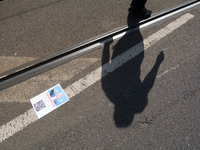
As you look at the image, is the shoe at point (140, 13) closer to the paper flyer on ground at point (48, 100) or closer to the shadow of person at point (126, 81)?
the shadow of person at point (126, 81)

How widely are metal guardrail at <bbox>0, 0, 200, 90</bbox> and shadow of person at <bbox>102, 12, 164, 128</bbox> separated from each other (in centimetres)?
24

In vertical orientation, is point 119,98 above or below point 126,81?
Answer: below

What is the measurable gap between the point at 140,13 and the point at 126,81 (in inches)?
75.6

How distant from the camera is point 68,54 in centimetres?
287

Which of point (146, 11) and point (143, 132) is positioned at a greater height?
point (146, 11)

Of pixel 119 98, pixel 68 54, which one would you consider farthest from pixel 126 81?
pixel 68 54

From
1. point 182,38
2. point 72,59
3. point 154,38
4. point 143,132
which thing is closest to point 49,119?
point 72,59

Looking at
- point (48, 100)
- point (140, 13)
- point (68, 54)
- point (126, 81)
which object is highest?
point (140, 13)

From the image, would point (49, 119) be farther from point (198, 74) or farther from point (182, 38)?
point (182, 38)

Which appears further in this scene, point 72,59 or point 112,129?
point 72,59

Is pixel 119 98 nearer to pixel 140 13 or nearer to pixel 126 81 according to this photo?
pixel 126 81

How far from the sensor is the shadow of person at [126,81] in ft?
7.48

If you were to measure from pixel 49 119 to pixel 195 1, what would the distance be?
188 inches

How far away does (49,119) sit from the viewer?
2.23m
